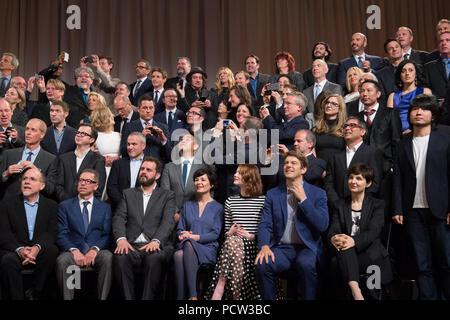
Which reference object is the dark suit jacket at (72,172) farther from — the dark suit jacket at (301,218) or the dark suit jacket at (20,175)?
the dark suit jacket at (301,218)

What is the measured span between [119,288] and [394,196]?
2181 mm

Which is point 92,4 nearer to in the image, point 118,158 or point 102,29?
point 102,29

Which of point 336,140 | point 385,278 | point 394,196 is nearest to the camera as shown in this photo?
point 385,278

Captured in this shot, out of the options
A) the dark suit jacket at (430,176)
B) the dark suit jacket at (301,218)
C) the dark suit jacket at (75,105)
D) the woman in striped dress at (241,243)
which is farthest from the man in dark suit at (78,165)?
the dark suit jacket at (430,176)

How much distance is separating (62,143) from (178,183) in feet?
3.99

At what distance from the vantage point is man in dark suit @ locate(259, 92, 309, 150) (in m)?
4.65

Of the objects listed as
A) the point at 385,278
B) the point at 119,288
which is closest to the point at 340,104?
the point at 385,278

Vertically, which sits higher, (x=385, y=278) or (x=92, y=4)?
(x=92, y=4)

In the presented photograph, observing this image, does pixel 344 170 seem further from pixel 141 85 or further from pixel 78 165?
pixel 141 85

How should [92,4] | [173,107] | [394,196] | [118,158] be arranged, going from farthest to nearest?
[92,4], [173,107], [118,158], [394,196]

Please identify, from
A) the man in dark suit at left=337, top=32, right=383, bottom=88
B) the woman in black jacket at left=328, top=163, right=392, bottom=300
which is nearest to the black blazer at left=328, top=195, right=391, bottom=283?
the woman in black jacket at left=328, top=163, right=392, bottom=300

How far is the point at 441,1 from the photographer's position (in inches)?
359

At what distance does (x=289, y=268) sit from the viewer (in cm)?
378

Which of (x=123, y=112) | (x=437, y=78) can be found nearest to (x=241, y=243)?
(x=123, y=112)
